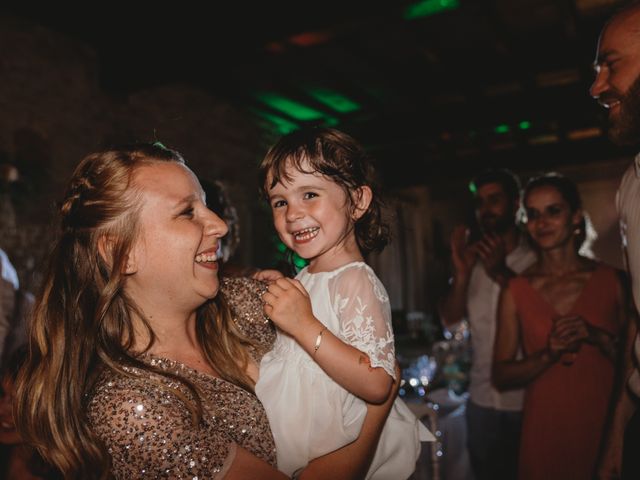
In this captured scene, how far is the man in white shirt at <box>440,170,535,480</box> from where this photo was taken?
276cm

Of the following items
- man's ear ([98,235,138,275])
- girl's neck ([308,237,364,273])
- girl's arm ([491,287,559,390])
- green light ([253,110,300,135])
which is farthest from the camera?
green light ([253,110,300,135])

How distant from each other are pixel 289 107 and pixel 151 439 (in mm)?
7006

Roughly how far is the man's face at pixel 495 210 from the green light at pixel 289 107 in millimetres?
4667

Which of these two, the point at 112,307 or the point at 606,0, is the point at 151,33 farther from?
the point at 606,0

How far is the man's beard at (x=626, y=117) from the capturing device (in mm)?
1616

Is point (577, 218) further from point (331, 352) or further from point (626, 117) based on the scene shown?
point (331, 352)

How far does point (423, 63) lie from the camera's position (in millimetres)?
6469

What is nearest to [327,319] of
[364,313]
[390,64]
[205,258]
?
[364,313]

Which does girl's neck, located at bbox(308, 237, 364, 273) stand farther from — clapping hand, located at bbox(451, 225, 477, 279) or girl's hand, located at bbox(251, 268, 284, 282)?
clapping hand, located at bbox(451, 225, 477, 279)

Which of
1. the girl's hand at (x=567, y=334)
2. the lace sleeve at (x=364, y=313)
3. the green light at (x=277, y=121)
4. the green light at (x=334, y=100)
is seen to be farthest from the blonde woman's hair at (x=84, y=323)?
the green light at (x=277, y=121)

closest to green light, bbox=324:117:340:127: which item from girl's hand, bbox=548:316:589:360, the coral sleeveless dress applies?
the coral sleeveless dress

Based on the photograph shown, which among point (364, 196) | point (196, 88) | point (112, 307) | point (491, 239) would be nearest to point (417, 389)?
point (491, 239)

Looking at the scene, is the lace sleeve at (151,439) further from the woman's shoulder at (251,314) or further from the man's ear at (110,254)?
the woman's shoulder at (251,314)

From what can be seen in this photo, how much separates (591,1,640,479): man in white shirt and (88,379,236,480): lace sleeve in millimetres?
1294
